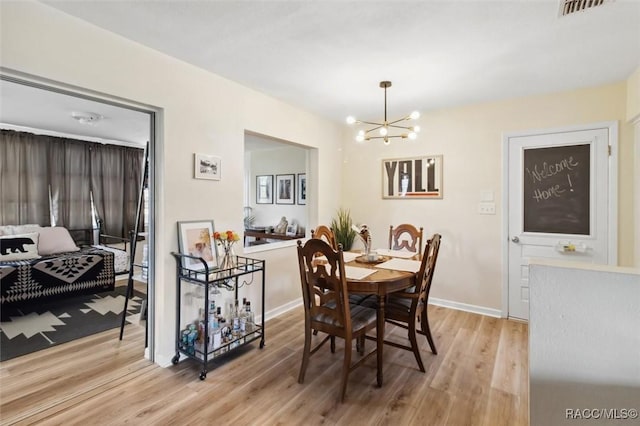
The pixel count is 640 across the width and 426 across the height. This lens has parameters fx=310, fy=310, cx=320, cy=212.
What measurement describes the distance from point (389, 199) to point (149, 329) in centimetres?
304

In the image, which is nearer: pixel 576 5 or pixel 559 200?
pixel 576 5

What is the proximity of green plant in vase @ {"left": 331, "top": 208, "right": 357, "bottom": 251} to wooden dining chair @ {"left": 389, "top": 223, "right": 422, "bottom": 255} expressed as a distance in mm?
639

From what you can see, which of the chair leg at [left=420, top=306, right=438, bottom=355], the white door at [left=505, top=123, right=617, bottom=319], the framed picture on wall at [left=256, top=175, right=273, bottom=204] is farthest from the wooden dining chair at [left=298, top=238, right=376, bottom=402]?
the framed picture on wall at [left=256, top=175, right=273, bottom=204]

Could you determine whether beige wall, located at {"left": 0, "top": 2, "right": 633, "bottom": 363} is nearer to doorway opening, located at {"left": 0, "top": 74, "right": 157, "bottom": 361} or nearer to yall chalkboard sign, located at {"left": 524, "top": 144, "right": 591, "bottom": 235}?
A: doorway opening, located at {"left": 0, "top": 74, "right": 157, "bottom": 361}

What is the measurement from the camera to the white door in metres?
2.94

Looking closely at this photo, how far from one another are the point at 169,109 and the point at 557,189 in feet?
12.2

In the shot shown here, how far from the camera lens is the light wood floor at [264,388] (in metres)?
1.84

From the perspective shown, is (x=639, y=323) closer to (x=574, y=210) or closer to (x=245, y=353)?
(x=245, y=353)

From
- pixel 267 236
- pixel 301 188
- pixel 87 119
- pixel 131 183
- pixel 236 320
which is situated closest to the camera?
pixel 236 320

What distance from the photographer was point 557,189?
3160mm

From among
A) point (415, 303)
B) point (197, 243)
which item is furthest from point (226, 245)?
point (415, 303)

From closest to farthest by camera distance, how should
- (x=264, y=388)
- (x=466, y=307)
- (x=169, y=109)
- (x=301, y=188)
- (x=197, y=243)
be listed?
(x=264, y=388) < (x=169, y=109) < (x=197, y=243) < (x=466, y=307) < (x=301, y=188)

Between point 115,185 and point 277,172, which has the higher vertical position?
point 277,172

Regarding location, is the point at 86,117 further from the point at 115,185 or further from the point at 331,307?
the point at 331,307
